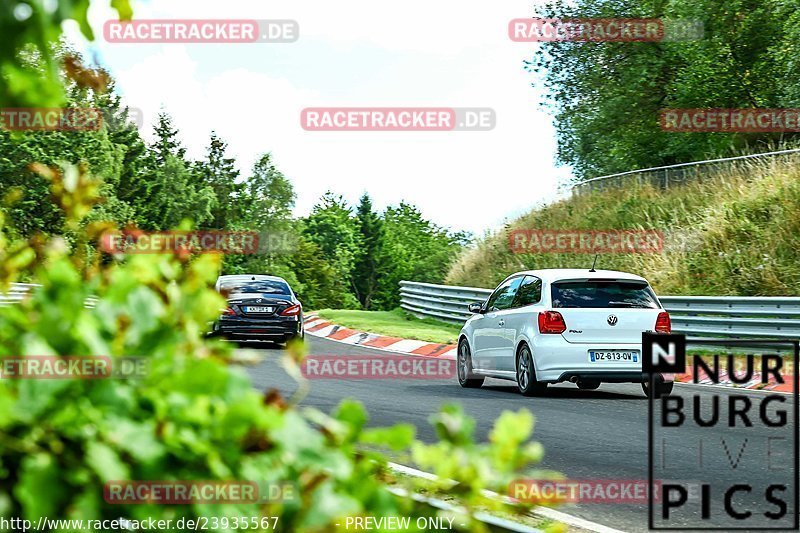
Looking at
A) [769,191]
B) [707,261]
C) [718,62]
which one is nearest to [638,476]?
[707,261]

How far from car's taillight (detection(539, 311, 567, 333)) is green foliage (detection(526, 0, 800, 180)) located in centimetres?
2193

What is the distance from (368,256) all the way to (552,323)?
130 metres

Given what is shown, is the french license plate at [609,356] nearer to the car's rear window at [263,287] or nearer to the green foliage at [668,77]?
the car's rear window at [263,287]

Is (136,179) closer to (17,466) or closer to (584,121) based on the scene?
(584,121)

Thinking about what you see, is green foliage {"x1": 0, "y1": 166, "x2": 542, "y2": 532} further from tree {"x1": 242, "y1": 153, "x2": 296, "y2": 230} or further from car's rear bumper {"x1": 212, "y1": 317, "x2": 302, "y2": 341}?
tree {"x1": 242, "y1": 153, "x2": 296, "y2": 230}

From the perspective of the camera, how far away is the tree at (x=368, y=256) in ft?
470

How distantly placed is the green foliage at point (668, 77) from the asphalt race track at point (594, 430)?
71.2ft

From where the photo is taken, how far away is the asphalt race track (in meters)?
7.93

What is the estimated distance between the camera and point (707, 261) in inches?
999

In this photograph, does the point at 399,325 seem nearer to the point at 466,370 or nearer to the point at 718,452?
the point at 466,370

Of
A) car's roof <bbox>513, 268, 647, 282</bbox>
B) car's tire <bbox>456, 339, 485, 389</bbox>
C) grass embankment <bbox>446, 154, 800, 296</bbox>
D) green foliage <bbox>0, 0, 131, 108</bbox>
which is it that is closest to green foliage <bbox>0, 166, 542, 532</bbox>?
green foliage <bbox>0, 0, 131, 108</bbox>

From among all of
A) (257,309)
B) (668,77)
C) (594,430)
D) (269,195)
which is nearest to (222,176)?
(269,195)

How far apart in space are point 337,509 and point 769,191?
26.5 metres

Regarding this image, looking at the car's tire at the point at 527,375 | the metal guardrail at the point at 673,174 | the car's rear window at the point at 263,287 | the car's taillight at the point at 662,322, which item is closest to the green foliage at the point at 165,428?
the car's tire at the point at 527,375
